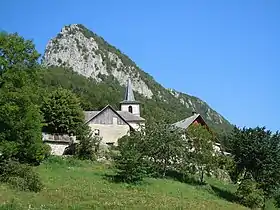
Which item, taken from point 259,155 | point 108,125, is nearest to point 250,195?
point 259,155

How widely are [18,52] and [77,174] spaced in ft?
38.4

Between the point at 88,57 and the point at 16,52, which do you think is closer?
the point at 16,52

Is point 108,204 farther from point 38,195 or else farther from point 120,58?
point 120,58

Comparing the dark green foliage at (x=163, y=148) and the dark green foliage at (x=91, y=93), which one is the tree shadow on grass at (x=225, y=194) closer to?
the dark green foliage at (x=163, y=148)

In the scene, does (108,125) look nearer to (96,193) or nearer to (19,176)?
(19,176)

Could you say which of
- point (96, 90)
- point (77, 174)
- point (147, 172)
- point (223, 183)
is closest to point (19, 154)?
point (77, 174)

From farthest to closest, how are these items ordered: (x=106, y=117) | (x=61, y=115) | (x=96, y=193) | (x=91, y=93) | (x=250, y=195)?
(x=91, y=93) < (x=106, y=117) < (x=61, y=115) < (x=250, y=195) < (x=96, y=193)

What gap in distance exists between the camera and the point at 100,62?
170125 millimetres

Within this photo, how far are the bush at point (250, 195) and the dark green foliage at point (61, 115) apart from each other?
74.5ft

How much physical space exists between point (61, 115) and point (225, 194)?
2326 centimetres

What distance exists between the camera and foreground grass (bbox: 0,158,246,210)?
2956 centimetres

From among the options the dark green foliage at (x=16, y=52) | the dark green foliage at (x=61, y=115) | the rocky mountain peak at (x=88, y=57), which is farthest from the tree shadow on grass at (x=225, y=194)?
the rocky mountain peak at (x=88, y=57)

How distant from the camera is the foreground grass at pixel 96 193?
29.6 metres

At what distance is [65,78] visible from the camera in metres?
132
